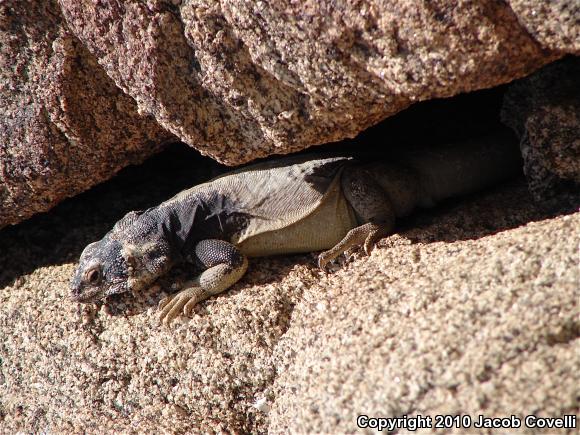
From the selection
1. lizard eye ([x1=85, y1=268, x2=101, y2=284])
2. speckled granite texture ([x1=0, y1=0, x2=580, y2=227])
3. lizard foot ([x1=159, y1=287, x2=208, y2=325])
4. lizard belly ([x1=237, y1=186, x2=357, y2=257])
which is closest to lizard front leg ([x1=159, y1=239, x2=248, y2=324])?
lizard foot ([x1=159, y1=287, x2=208, y2=325])

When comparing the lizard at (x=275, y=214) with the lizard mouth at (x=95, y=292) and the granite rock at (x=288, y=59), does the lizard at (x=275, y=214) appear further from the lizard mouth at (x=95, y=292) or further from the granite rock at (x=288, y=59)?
the granite rock at (x=288, y=59)

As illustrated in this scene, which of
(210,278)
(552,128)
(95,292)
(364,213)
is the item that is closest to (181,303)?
(210,278)

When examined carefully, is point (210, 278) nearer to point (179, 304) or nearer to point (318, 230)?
point (179, 304)

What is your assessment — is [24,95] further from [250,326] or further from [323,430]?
[323,430]

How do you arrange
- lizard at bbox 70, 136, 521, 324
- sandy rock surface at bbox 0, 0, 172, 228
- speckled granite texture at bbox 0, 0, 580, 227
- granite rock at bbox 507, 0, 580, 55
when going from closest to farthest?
1. granite rock at bbox 507, 0, 580, 55
2. speckled granite texture at bbox 0, 0, 580, 227
3. sandy rock surface at bbox 0, 0, 172, 228
4. lizard at bbox 70, 136, 521, 324

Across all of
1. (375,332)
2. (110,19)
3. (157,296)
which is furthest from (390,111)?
(157,296)

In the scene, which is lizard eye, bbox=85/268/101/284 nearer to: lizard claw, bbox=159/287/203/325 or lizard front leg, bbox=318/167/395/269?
lizard claw, bbox=159/287/203/325
